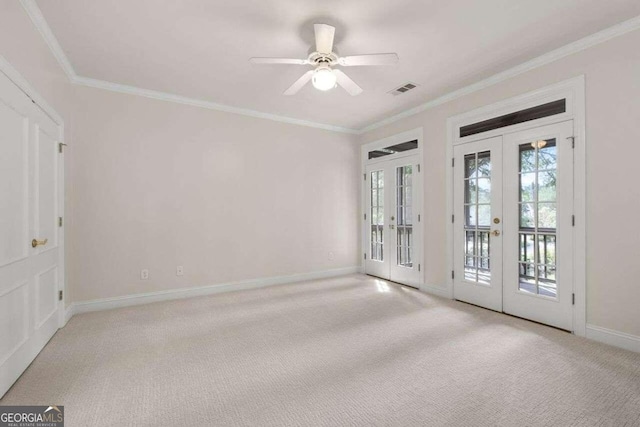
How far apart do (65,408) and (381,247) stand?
4.49m

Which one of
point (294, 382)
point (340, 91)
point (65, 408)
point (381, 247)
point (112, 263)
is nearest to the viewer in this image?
point (65, 408)

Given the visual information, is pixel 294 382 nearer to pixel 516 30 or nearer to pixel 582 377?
pixel 582 377

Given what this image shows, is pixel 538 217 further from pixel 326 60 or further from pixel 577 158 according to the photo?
pixel 326 60

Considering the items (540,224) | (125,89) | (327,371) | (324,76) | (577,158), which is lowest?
(327,371)

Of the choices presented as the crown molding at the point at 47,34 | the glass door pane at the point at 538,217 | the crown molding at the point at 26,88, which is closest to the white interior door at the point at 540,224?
the glass door pane at the point at 538,217

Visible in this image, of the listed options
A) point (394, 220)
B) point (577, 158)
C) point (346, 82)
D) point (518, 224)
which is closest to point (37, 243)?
point (346, 82)

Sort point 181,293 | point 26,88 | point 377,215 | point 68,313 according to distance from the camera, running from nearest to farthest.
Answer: point 26,88, point 68,313, point 181,293, point 377,215

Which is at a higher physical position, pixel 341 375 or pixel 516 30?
pixel 516 30

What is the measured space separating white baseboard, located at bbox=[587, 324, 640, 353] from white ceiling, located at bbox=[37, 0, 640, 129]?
107 inches

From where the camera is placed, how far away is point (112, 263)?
3652 millimetres

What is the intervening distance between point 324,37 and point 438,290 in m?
3.55

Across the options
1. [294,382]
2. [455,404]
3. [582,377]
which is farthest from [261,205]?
[582,377]

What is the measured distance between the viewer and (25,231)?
224 cm

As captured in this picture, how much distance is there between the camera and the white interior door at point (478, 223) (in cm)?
351
